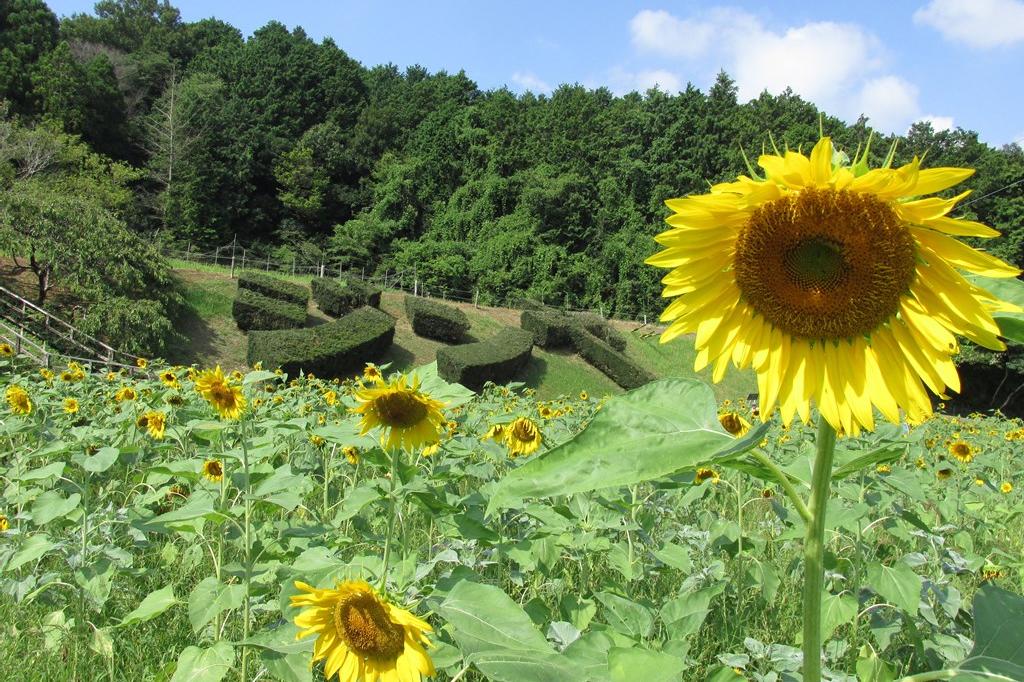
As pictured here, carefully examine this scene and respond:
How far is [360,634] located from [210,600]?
838mm

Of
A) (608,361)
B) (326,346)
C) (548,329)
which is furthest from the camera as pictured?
(548,329)

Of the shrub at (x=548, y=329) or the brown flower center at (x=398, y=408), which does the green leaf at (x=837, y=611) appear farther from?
the shrub at (x=548, y=329)

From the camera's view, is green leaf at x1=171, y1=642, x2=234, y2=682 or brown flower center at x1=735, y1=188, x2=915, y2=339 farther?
green leaf at x1=171, y1=642, x2=234, y2=682

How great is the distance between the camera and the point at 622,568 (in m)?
2.38

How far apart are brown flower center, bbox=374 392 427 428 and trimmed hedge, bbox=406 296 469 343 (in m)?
20.2

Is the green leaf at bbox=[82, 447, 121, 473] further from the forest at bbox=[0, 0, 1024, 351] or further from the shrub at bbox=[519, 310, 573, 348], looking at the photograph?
the forest at bbox=[0, 0, 1024, 351]

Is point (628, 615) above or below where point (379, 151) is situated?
below

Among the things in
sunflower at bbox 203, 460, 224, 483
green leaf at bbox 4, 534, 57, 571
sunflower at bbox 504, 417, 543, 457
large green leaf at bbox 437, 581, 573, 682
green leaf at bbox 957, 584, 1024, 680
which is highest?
green leaf at bbox 957, 584, 1024, 680

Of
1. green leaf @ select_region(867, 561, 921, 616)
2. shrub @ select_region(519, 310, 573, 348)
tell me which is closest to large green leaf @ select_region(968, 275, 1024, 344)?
green leaf @ select_region(867, 561, 921, 616)

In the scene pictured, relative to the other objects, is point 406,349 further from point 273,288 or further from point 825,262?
point 825,262

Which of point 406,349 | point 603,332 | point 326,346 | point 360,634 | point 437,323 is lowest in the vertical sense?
point 406,349

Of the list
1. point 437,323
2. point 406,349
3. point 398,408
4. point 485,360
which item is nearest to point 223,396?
point 398,408

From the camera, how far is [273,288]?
21250 millimetres

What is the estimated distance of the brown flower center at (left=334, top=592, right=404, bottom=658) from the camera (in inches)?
53.2
